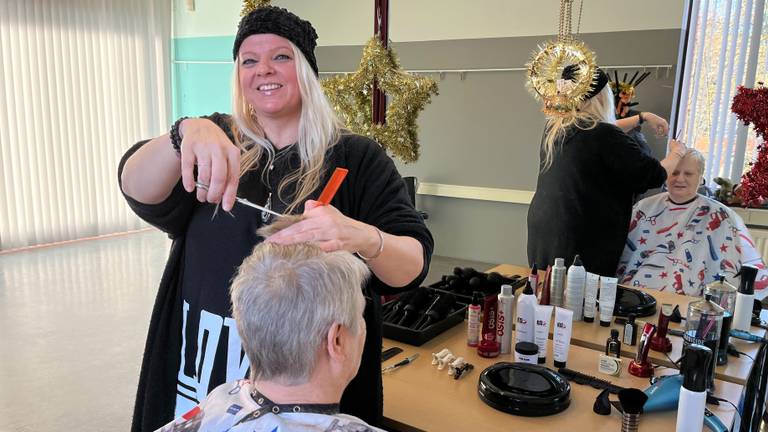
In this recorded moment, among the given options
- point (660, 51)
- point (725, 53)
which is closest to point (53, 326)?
point (660, 51)

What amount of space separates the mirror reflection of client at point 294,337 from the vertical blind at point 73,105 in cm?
557

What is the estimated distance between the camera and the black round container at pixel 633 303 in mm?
1937

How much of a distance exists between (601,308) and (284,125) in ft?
4.18

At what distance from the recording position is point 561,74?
2.34 meters

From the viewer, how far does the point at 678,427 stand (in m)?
1.13

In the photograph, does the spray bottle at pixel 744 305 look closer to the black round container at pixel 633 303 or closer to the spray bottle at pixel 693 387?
the black round container at pixel 633 303

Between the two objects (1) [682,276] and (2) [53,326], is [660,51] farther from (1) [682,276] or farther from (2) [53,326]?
(2) [53,326]

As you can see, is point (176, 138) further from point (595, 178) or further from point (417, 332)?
point (595, 178)

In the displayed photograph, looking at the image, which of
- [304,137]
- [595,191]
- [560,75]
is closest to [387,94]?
[560,75]

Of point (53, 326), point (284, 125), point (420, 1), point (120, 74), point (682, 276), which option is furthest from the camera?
point (120, 74)

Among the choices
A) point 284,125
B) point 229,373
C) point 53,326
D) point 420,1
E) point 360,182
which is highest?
point 420,1

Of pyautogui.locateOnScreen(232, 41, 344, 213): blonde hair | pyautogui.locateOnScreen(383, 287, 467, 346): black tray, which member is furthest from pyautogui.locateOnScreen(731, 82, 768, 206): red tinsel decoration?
pyautogui.locateOnScreen(232, 41, 344, 213): blonde hair

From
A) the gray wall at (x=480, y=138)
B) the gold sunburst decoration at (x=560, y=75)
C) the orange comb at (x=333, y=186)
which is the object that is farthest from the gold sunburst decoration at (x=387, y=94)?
the gray wall at (x=480, y=138)

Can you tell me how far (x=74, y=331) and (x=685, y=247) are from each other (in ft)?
11.7
